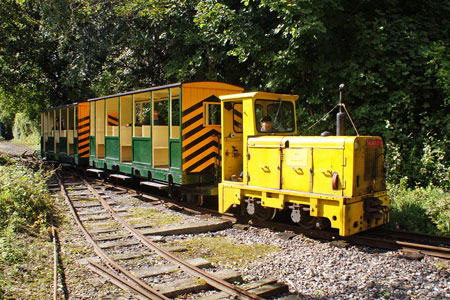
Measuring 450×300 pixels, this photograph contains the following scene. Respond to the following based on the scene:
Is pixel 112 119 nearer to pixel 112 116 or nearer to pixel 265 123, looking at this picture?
pixel 112 116

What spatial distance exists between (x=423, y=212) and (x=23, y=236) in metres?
7.29

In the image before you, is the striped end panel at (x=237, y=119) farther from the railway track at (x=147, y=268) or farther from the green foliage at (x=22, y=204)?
the green foliage at (x=22, y=204)

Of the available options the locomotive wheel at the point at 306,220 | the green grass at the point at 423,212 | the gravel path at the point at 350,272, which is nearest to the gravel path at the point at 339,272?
the gravel path at the point at 350,272

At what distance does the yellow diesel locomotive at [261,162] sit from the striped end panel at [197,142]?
23 millimetres

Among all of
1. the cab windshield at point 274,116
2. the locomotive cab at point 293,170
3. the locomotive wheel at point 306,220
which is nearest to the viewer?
the locomotive cab at point 293,170

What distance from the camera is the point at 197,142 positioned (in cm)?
920

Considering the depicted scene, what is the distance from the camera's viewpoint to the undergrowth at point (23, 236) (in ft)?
15.7

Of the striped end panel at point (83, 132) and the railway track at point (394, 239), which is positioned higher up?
the striped end panel at point (83, 132)

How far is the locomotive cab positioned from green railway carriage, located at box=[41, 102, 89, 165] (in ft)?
30.2

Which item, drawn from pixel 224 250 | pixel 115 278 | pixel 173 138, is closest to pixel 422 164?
pixel 224 250

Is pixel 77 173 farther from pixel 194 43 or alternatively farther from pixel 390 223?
pixel 390 223

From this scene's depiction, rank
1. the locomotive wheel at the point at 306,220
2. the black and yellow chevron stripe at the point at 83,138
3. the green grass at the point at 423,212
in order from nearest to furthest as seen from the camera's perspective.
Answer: the locomotive wheel at the point at 306,220 < the green grass at the point at 423,212 < the black and yellow chevron stripe at the point at 83,138

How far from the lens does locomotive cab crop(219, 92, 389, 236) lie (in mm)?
6305

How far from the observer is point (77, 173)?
1645 centimetres
